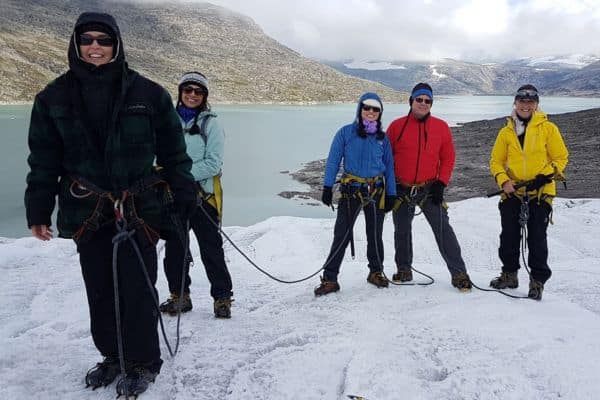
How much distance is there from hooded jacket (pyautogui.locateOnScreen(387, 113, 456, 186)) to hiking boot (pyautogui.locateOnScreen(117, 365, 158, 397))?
2939mm

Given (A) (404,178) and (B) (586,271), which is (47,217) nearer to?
(A) (404,178)

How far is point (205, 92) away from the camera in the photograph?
3.72 m

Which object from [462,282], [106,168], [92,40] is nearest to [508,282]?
[462,282]

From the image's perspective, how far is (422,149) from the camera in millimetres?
4414

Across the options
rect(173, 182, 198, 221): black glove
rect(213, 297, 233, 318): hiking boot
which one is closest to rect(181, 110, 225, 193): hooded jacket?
rect(173, 182, 198, 221): black glove

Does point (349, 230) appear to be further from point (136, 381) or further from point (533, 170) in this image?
point (136, 381)

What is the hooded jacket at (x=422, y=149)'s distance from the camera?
173 inches

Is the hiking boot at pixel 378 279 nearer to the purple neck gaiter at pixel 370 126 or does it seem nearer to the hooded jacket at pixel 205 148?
the purple neck gaiter at pixel 370 126

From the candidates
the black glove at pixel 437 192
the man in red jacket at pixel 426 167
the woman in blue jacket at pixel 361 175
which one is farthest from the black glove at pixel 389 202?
the black glove at pixel 437 192

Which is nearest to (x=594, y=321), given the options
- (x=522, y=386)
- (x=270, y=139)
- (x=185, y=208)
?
(x=522, y=386)

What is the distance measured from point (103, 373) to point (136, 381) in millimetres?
250

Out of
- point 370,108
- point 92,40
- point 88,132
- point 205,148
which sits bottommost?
point 205,148

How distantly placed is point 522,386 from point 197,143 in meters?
2.79

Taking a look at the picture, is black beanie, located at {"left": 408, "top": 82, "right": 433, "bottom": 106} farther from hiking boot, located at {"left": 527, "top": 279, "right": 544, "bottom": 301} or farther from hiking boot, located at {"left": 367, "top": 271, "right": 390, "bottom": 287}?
hiking boot, located at {"left": 527, "top": 279, "right": 544, "bottom": 301}
